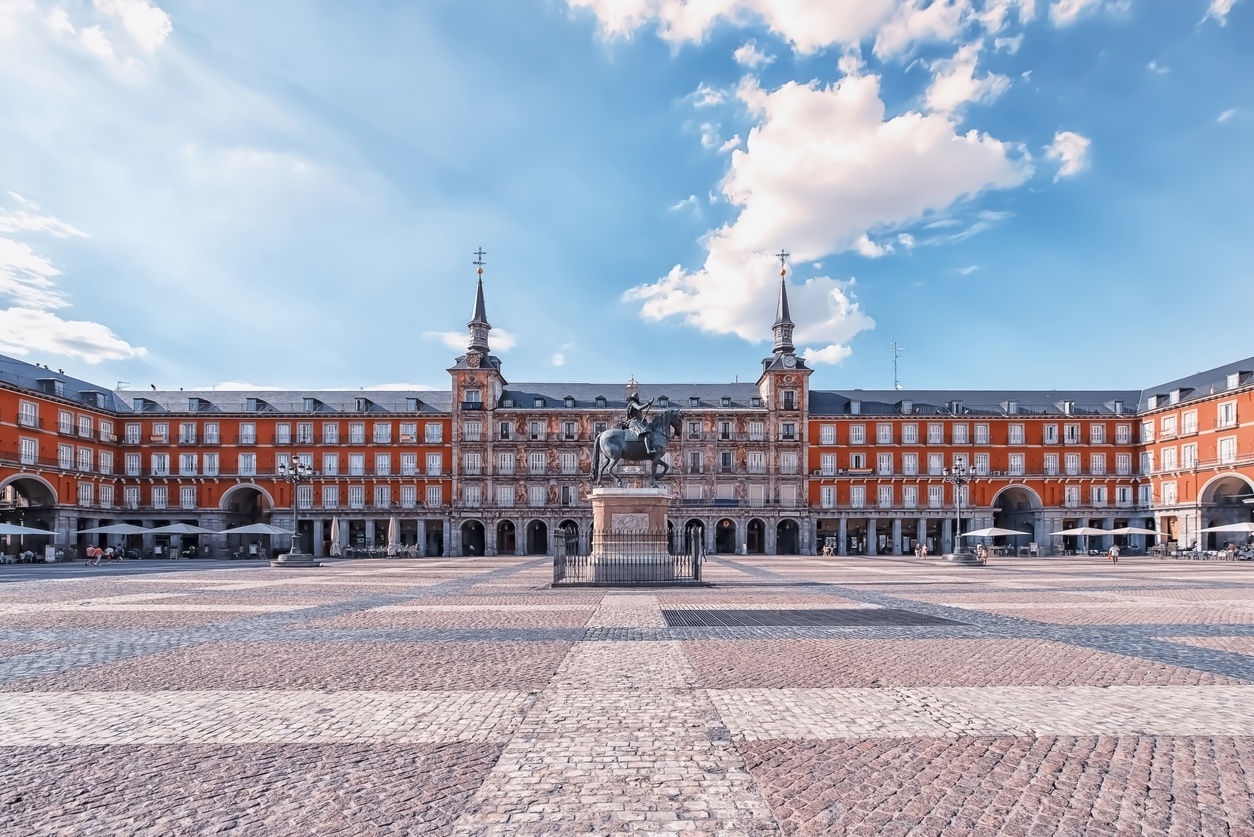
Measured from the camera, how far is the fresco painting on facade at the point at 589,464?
60.8 meters

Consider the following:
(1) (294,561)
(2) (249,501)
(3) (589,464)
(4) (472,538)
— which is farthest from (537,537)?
(1) (294,561)

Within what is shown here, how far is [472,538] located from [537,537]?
→ 5.67 meters

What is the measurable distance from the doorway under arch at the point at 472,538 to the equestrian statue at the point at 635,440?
41.6 meters

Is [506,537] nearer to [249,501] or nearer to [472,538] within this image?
[472,538]

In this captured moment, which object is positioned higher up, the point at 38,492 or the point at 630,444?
the point at 630,444

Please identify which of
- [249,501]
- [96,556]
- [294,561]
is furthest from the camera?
[249,501]

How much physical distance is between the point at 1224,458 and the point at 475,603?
180 ft

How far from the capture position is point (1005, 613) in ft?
48.6

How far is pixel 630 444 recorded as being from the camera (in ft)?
73.6

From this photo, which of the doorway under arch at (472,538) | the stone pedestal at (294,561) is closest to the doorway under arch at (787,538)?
the doorway under arch at (472,538)

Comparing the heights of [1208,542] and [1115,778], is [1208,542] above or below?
below

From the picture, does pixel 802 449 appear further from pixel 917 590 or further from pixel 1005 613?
pixel 1005 613

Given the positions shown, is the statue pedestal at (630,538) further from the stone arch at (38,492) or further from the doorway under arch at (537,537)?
the stone arch at (38,492)

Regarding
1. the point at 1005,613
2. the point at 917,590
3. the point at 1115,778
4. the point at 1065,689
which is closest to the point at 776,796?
the point at 1115,778
